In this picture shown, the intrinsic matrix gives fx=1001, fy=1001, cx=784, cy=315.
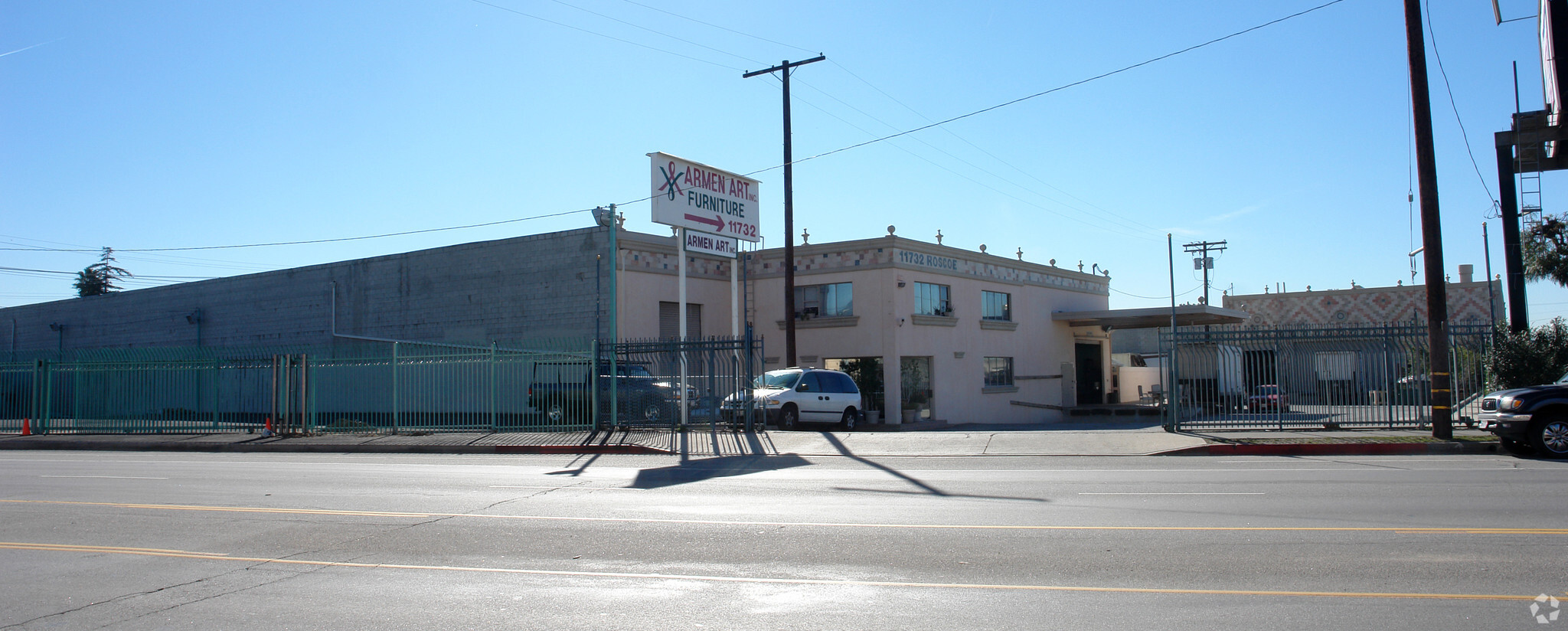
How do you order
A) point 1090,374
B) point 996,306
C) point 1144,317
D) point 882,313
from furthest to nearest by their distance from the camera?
point 1090,374 → point 1144,317 → point 996,306 → point 882,313

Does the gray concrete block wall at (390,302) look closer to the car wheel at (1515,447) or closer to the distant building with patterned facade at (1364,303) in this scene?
the car wheel at (1515,447)

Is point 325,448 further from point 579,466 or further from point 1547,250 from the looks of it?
point 1547,250

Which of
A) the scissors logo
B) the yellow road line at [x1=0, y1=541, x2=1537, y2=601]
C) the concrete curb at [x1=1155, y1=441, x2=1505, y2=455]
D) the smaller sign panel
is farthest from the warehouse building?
the yellow road line at [x1=0, y1=541, x2=1537, y2=601]

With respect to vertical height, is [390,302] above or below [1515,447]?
above

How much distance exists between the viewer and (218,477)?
1416 centimetres

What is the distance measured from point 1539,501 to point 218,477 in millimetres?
15932

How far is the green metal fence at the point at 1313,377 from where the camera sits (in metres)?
19.0

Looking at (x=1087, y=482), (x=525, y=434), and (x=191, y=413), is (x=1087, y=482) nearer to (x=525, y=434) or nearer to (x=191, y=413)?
(x=525, y=434)

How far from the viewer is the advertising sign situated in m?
24.0

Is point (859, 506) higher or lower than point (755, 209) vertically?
lower

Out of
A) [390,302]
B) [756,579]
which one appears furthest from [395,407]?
[756,579]

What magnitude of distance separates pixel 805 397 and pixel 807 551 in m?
16.0

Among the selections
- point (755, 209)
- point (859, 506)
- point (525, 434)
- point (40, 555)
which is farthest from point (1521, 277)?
point (40, 555)

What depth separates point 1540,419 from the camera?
1427 cm
